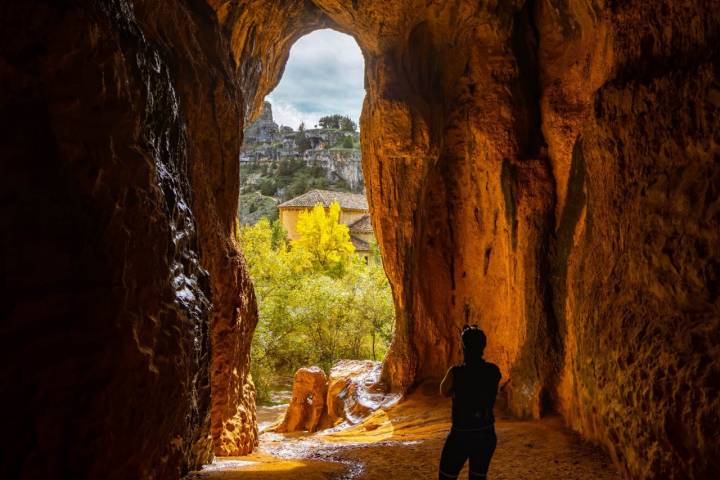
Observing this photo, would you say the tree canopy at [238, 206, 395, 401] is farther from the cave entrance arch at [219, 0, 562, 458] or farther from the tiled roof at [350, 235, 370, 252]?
the tiled roof at [350, 235, 370, 252]

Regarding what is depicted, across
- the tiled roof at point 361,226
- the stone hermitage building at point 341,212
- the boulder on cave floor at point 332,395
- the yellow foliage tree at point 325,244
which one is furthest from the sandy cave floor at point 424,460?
the stone hermitage building at point 341,212

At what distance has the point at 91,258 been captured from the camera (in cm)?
307

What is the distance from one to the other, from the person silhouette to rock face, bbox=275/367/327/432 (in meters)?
11.8

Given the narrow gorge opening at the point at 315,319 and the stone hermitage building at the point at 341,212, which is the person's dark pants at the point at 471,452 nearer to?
the narrow gorge opening at the point at 315,319

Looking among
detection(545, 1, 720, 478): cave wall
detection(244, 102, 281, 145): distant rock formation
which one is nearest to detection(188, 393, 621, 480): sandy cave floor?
detection(545, 1, 720, 478): cave wall

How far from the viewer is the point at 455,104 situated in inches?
423

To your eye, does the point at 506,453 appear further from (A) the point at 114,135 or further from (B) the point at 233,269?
(A) the point at 114,135

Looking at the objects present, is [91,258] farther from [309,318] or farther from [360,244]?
[360,244]

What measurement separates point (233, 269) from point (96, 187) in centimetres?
476

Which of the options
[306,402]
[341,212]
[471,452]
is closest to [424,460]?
[471,452]

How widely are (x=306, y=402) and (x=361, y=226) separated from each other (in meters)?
28.4

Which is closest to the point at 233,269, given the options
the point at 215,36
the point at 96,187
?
the point at 215,36

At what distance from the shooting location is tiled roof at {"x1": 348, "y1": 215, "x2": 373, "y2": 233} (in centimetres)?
4234

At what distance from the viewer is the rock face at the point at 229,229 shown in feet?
9.30
